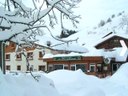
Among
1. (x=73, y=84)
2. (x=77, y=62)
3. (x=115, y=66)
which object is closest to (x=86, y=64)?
(x=77, y=62)

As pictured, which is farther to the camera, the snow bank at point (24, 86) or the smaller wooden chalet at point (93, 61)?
the smaller wooden chalet at point (93, 61)

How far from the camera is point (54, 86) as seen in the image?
6.56 metres

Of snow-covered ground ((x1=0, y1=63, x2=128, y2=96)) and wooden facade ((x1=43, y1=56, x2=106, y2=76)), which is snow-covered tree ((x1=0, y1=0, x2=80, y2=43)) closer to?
snow-covered ground ((x1=0, y1=63, x2=128, y2=96))

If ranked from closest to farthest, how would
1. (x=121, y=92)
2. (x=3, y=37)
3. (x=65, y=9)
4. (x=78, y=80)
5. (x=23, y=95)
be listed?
(x=3, y=37) < (x=23, y=95) < (x=65, y=9) < (x=78, y=80) < (x=121, y=92)

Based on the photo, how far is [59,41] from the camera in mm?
5633

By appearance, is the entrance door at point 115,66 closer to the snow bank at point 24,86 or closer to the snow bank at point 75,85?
the snow bank at point 75,85

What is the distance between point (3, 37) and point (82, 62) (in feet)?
106

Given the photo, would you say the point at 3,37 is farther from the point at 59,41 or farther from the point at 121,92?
the point at 121,92

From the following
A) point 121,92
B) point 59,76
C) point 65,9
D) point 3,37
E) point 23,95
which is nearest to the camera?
point 3,37

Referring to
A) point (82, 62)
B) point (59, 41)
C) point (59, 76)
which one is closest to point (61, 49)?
point (59, 41)

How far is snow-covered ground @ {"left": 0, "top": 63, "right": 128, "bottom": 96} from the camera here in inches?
210

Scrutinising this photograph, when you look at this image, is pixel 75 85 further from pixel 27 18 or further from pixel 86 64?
pixel 86 64

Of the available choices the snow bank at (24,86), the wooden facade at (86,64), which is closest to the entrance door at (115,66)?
the wooden facade at (86,64)

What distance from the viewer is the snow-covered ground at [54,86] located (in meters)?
5.34
